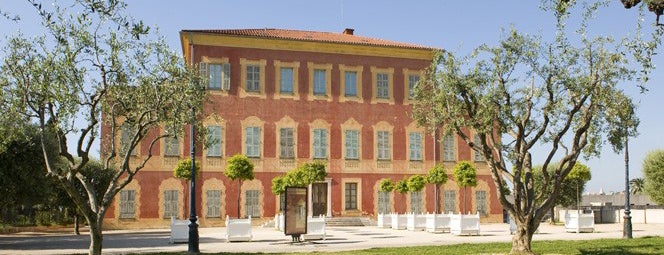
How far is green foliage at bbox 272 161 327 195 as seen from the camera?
30.7 m

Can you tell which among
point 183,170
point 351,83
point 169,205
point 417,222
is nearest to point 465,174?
point 417,222

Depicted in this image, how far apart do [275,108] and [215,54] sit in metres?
4.15

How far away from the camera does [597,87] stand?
48.7 ft

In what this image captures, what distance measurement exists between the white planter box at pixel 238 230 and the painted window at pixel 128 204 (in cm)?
1233

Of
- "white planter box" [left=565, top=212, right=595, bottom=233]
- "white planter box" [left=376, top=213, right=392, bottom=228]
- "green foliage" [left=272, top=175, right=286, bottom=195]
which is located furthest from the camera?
"white planter box" [left=376, top=213, right=392, bottom=228]

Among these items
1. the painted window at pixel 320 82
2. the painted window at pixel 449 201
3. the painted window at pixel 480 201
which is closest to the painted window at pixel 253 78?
the painted window at pixel 320 82

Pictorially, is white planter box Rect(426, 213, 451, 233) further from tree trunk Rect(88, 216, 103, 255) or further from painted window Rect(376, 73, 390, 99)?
tree trunk Rect(88, 216, 103, 255)

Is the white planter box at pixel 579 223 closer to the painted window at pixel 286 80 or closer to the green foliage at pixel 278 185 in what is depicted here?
the green foliage at pixel 278 185

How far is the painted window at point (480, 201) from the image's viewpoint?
126 feet

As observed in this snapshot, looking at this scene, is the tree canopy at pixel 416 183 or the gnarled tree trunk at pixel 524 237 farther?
the tree canopy at pixel 416 183

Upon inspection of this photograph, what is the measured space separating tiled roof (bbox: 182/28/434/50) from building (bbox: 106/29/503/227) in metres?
0.08

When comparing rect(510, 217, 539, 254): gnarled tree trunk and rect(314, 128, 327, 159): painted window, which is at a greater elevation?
rect(314, 128, 327, 159): painted window

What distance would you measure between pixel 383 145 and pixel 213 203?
9.63 m

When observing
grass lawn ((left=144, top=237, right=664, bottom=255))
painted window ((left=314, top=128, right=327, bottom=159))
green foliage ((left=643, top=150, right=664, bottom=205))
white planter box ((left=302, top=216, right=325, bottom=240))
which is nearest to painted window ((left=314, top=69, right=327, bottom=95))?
painted window ((left=314, top=128, right=327, bottom=159))
